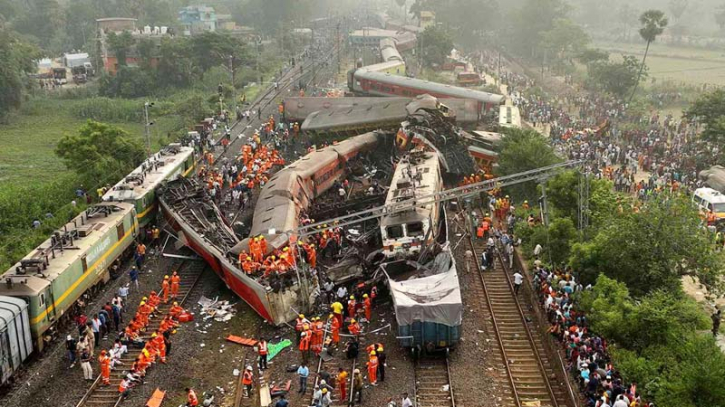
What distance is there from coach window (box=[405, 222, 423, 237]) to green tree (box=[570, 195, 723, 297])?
18.3ft

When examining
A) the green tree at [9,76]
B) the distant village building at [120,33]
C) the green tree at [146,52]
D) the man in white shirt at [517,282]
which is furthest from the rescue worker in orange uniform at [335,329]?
the green tree at [146,52]

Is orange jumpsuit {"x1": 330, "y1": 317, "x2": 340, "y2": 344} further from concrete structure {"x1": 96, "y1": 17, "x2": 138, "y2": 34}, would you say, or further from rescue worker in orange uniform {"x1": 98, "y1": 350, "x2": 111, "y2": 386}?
concrete structure {"x1": 96, "y1": 17, "x2": 138, "y2": 34}

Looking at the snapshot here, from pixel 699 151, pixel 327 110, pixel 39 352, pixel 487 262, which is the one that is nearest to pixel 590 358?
pixel 487 262

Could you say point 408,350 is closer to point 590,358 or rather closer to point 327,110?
point 590,358

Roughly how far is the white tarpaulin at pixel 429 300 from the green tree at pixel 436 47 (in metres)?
65.6

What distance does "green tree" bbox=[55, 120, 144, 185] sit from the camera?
1405 inches

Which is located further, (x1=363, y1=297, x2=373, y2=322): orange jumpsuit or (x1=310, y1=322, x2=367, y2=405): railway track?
(x1=363, y1=297, x2=373, y2=322): orange jumpsuit

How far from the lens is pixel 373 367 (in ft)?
59.5

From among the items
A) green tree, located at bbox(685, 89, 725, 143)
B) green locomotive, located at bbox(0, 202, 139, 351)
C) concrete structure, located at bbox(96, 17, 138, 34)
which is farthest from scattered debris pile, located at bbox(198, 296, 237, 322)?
concrete structure, located at bbox(96, 17, 138, 34)

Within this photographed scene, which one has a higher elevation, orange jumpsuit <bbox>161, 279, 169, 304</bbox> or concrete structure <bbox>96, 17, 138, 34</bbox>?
concrete structure <bbox>96, 17, 138, 34</bbox>

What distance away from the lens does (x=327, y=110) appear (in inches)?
1898

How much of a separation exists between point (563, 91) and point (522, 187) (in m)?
40.0

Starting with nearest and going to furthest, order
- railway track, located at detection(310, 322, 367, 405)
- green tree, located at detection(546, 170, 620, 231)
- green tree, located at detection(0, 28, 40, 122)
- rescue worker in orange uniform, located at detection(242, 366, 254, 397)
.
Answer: rescue worker in orange uniform, located at detection(242, 366, 254, 397)
railway track, located at detection(310, 322, 367, 405)
green tree, located at detection(546, 170, 620, 231)
green tree, located at detection(0, 28, 40, 122)

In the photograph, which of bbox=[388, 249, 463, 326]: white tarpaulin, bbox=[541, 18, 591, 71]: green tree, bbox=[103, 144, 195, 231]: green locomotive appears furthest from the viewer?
bbox=[541, 18, 591, 71]: green tree
